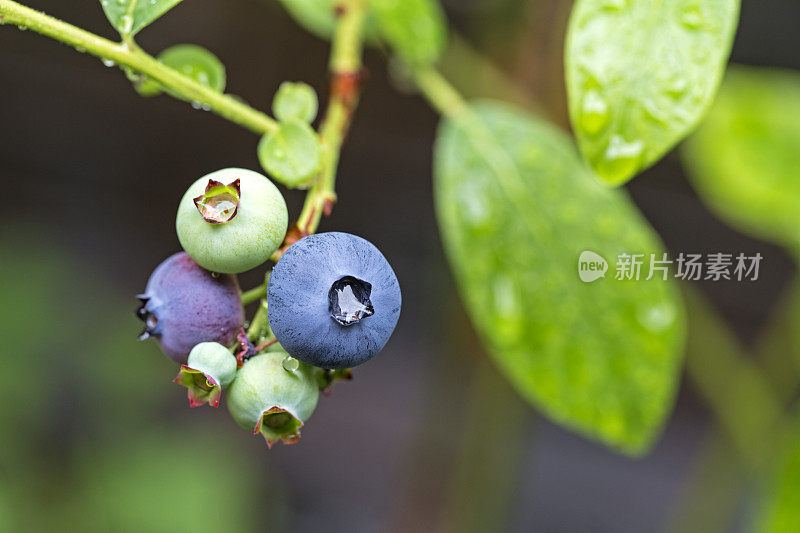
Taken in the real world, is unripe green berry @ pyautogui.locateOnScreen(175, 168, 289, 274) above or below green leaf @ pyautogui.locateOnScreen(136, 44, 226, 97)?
below

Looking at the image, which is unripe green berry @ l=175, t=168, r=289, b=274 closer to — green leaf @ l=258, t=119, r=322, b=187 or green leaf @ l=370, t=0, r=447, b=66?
green leaf @ l=258, t=119, r=322, b=187

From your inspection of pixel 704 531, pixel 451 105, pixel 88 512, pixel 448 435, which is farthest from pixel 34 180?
pixel 704 531

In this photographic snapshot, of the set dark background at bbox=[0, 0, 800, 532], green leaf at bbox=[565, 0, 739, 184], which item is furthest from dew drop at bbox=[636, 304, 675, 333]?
dark background at bbox=[0, 0, 800, 532]

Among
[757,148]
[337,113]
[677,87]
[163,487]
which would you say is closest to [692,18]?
[677,87]

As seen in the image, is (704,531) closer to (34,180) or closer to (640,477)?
(640,477)

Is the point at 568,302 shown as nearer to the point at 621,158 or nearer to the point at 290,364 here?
the point at 621,158
